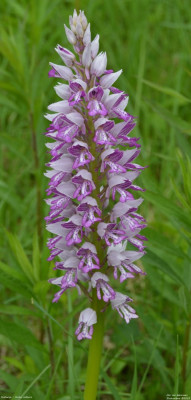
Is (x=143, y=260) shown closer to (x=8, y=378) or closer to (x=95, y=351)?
(x=95, y=351)

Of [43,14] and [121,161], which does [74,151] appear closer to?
[121,161]

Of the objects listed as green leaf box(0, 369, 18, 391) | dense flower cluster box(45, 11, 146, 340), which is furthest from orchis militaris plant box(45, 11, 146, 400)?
green leaf box(0, 369, 18, 391)

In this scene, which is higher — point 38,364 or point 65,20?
point 65,20

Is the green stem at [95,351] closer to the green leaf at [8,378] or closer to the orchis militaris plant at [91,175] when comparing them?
the orchis militaris plant at [91,175]

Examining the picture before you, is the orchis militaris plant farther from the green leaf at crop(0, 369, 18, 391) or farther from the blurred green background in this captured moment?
the green leaf at crop(0, 369, 18, 391)

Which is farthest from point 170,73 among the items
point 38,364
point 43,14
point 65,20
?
point 38,364

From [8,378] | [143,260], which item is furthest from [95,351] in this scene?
[8,378]

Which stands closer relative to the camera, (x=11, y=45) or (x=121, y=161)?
(x=121, y=161)
